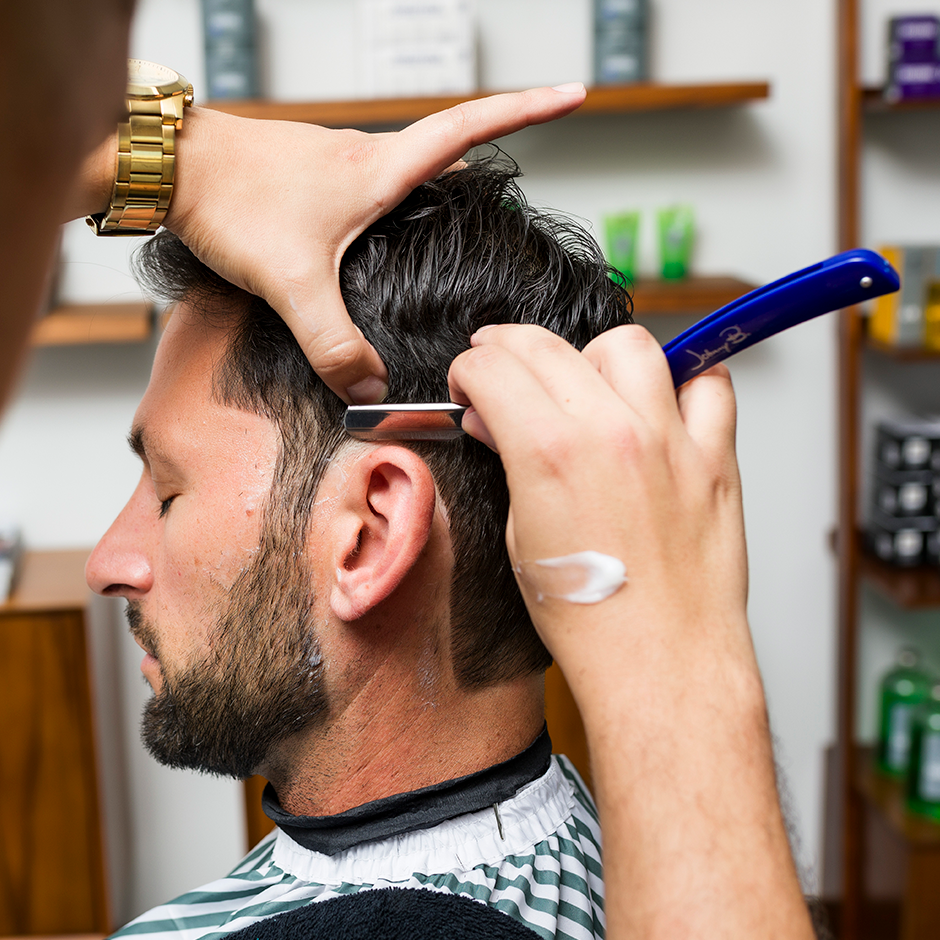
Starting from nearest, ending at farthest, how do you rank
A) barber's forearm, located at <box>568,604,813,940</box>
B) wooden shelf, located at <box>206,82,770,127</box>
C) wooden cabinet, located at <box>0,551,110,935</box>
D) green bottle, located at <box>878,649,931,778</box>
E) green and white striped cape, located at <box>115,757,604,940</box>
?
barber's forearm, located at <box>568,604,813,940</box>
green and white striped cape, located at <box>115,757,604,940</box>
wooden shelf, located at <box>206,82,770,127</box>
wooden cabinet, located at <box>0,551,110,935</box>
green bottle, located at <box>878,649,931,778</box>

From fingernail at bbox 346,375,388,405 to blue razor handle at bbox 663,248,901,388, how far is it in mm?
302

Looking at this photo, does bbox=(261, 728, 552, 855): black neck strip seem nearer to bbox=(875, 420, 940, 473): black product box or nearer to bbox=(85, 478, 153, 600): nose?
bbox=(85, 478, 153, 600): nose

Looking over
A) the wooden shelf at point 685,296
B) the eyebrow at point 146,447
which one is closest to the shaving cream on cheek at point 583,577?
the eyebrow at point 146,447

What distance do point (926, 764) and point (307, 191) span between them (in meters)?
2.43

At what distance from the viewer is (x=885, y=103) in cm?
250

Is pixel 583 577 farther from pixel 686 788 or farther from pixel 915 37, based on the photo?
pixel 915 37

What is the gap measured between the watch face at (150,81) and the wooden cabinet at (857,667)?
2.15 meters

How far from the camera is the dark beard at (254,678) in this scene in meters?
0.95

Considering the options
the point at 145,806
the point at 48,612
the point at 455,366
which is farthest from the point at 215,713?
the point at 145,806

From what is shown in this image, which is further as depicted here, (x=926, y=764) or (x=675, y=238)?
(x=675, y=238)

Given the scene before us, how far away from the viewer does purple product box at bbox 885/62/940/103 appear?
2.45 meters

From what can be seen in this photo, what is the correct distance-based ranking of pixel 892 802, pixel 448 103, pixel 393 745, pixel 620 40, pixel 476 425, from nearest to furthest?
pixel 476 425, pixel 393 745, pixel 448 103, pixel 620 40, pixel 892 802

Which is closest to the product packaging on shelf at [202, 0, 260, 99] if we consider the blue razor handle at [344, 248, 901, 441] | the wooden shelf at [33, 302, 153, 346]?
the wooden shelf at [33, 302, 153, 346]

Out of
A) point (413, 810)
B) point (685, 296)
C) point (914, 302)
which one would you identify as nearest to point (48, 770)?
point (413, 810)
